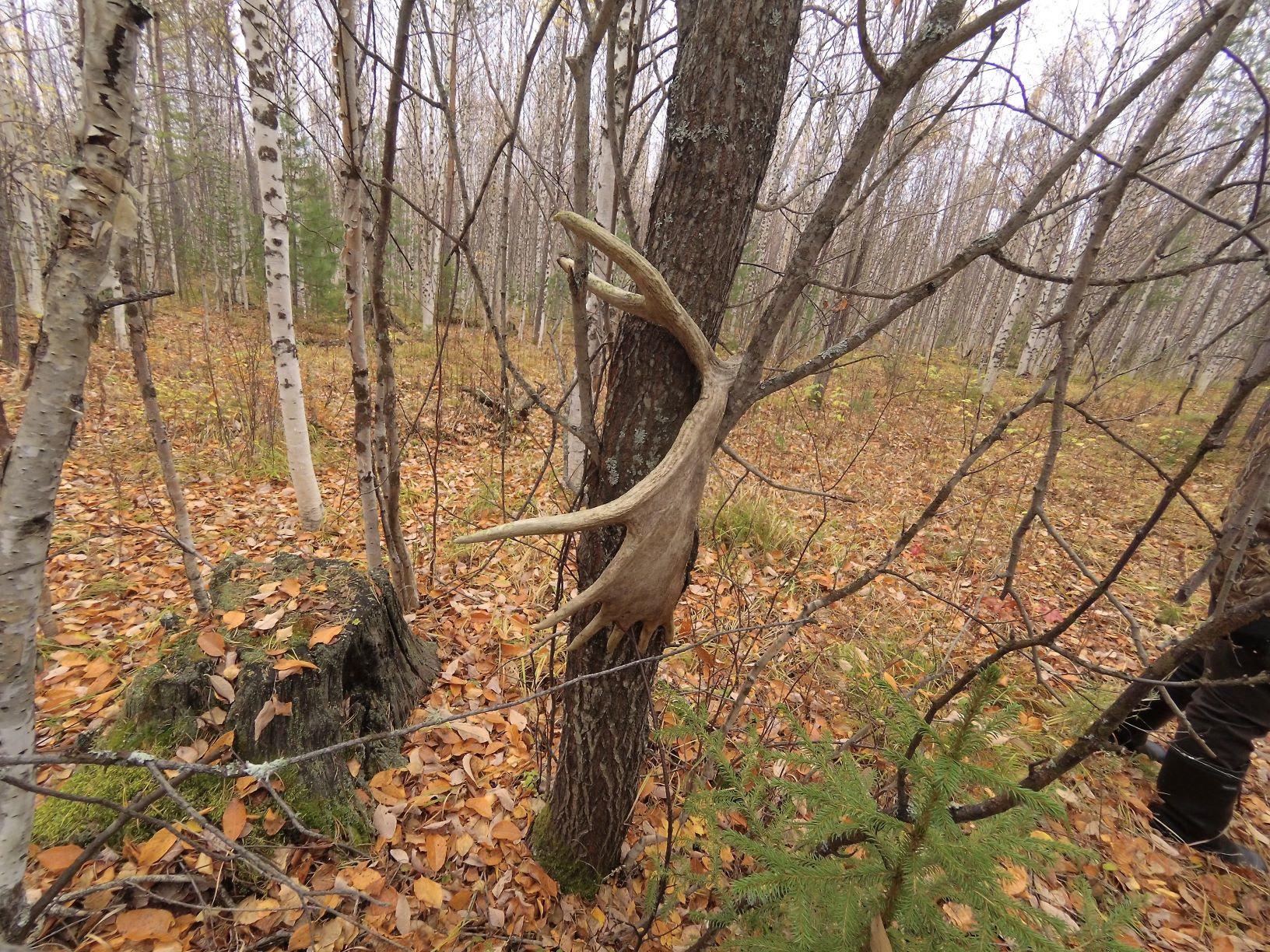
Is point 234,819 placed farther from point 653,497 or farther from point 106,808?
point 653,497

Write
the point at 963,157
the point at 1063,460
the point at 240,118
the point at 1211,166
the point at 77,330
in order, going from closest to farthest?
the point at 77,330 < the point at 1063,460 < the point at 240,118 < the point at 1211,166 < the point at 963,157

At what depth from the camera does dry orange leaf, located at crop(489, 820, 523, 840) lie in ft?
7.27

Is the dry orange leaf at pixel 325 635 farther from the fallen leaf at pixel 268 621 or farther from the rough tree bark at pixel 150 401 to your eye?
the rough tree bark at pixel 150 401

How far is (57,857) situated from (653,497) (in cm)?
235

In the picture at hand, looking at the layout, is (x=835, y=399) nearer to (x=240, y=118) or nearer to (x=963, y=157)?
(x=240, y=118)

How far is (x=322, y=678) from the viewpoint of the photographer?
7.34ft

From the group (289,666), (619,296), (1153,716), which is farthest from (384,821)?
(1153,716)

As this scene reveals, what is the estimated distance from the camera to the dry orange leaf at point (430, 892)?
197 cm

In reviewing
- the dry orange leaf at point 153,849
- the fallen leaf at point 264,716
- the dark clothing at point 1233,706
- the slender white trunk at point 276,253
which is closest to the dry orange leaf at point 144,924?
the dry orange leaf at point 153,849

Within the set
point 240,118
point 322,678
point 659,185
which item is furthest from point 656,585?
point 240,118

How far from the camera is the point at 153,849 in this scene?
1.82m

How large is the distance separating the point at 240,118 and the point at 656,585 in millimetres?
17647

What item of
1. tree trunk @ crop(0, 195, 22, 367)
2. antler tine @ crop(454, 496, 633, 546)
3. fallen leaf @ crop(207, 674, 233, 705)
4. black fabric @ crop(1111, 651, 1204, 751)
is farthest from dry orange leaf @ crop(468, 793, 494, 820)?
tree trunk @ crop(0, 195, 22, 367)

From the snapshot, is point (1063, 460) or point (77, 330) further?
point (1063, 460)
